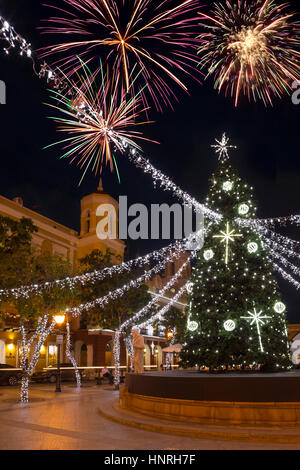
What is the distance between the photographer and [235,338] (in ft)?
43.4

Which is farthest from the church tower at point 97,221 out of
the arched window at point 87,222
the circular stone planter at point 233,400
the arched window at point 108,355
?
the circular stone planter at point 233,400

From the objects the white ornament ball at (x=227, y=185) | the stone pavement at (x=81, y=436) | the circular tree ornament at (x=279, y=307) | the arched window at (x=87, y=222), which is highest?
the arched window at (x=87, y=222)

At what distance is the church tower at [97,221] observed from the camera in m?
41.9

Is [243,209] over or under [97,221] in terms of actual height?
under

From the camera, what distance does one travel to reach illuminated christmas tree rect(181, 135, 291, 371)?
1323 centimetres

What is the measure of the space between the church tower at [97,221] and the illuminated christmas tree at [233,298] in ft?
86.9

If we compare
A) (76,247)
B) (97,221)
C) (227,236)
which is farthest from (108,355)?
(227,236)

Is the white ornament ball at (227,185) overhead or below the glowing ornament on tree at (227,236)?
overhead

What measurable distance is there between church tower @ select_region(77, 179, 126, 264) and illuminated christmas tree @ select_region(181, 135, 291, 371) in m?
26.5

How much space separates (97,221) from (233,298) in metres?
29.8

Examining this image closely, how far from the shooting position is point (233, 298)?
46.0 ft

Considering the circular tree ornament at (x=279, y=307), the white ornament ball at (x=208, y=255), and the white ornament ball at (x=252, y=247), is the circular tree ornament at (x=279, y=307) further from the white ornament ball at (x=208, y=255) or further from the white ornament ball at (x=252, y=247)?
the white ornament ball at (x=208, y=255)

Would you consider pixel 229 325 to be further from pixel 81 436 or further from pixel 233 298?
pixel 81 436

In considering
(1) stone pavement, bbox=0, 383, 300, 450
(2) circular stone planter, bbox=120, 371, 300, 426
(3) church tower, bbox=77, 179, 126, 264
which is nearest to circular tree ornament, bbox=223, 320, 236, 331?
(2) circular stone planter, bbox=120, 371, 300, 426
